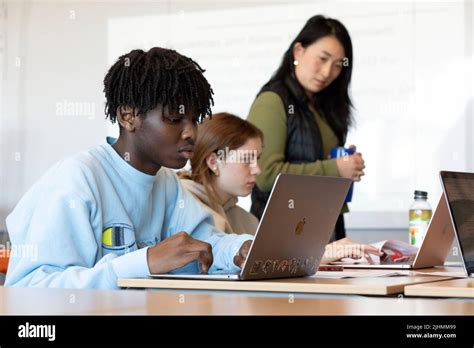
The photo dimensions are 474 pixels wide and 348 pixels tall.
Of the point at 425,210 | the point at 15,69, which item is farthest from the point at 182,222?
the point at 15,69

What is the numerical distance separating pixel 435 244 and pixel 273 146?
0.79 metres

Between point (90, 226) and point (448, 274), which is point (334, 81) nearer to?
point (448, 274)

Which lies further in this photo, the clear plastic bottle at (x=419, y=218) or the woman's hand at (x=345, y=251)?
the clear plastic bottle at (x=419, y=218)

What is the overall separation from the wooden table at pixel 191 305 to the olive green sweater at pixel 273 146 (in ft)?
4.99

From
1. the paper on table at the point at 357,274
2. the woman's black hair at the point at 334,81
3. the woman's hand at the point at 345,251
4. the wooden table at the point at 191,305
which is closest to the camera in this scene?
the wooden table at the point at 191,305

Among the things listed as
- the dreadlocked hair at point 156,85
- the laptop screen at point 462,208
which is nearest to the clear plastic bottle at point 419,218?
the laptop screen at point 462,208

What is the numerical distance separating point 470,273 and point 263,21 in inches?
112

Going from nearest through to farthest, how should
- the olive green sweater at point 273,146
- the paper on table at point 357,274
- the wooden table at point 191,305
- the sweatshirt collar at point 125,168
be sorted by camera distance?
the wooden table at point 191,305 < the paper on table at point 357,274 < the sweatshirt collar at point 125,168 < the olive green sweater at point 273,146

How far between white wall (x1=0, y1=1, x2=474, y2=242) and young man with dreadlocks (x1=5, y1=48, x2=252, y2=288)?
88.1 inches

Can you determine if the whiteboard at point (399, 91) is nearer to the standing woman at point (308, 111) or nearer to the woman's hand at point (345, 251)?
the standing woman at point (308, 111)

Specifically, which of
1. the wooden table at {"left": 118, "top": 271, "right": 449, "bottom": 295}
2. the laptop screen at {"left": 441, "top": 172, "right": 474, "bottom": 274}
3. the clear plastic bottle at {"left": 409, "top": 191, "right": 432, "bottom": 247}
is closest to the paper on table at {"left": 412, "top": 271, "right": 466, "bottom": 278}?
the laptop screen at {"left": 441, "top": 172, "right": 474, "bottom": 274}

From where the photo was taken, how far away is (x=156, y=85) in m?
1.84

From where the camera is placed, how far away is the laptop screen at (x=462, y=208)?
67.4 inches

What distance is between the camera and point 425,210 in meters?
2.86
